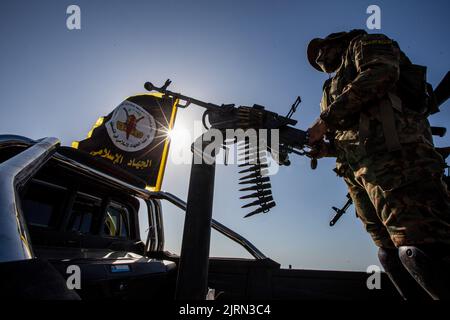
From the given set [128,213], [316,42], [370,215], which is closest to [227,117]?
[316,42]

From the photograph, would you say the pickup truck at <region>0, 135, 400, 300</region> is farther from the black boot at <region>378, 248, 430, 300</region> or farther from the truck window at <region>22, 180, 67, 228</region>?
the black boot at <region>378, 248, 430, 300</region>

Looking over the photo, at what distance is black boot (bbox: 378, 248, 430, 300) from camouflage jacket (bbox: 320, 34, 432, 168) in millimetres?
757

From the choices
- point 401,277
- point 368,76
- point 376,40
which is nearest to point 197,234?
point 401,277

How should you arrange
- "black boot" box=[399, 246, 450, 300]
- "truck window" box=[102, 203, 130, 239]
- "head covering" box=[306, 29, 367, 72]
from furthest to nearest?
"truck window" box=[102, 203, 130, 239] < "head covering" box=[306, 29, 367, 72] < "black boot" box=[399, 246, 450, 300]

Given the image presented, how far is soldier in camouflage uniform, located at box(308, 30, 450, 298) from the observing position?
1335 millimetres

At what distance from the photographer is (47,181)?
215 cm

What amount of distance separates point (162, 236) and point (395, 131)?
109 inches

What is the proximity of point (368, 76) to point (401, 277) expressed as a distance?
1400mm

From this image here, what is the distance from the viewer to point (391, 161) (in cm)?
152

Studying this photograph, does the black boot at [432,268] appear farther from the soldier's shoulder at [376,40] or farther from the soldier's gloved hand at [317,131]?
the soldier's shoulder at [376,40]

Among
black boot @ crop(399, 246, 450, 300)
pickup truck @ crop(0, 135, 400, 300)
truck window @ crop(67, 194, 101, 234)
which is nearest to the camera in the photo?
black boot @ crop(399, 246, 450, 300)

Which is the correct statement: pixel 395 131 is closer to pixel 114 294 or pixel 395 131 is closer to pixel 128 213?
pixel 114 294

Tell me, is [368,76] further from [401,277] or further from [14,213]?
[14,213]

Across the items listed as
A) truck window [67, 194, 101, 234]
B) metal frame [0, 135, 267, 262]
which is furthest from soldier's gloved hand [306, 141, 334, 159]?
truck window [67, 194, 101, 234]
